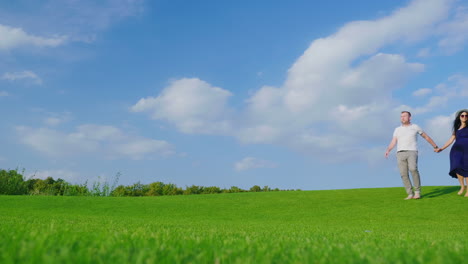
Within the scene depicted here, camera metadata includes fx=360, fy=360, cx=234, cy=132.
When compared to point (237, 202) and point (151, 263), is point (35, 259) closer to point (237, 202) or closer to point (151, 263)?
point (151, 263)

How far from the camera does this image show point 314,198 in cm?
1577

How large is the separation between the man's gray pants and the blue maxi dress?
1300 mm

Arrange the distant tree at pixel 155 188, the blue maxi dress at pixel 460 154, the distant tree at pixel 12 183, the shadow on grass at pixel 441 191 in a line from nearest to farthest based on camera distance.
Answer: the blue maxi dress at pixel 460 154, the shadow on grass at pixel 441 191, the distant tree at pixel 12 183, the distant tree at pixel 155 188

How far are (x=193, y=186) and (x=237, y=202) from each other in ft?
34.5

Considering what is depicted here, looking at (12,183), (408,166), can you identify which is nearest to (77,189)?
(12,183)

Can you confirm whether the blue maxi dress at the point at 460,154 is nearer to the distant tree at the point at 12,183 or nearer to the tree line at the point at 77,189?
the tree line at the point at 77,189

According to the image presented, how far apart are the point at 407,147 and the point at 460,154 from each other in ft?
5.95

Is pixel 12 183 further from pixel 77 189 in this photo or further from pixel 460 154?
pixel 460 154

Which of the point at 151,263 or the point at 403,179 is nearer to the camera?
the point at 151,263

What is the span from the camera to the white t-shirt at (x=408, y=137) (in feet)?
45.2

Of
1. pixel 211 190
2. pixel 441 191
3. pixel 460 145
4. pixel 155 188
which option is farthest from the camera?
pixel 211 190

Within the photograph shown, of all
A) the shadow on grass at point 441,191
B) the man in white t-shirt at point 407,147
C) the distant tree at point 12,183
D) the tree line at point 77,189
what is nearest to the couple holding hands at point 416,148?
the man in white t-shirt at point 407,147

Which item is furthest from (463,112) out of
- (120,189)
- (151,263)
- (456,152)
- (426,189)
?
(120,189)

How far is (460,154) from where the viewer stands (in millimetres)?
13320
